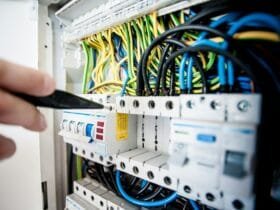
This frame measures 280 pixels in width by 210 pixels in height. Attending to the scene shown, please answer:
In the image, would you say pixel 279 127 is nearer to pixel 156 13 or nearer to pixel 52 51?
pixel 156 13

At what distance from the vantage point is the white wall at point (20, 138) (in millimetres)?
1045

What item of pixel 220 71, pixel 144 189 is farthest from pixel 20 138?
pixel 220 71

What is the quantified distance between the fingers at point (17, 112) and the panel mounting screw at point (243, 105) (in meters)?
0.50

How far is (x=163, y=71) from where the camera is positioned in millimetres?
696

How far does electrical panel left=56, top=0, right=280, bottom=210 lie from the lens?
0.48m

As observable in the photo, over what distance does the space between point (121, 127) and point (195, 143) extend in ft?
1.39

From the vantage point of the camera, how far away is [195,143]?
0.52 metres

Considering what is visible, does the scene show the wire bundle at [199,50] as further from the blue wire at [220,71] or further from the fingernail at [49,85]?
the fingernail at [49,85]

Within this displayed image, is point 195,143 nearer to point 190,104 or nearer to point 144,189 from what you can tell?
point 190,104

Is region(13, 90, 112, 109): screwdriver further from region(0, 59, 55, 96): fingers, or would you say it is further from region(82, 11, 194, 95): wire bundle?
region(82, 11, 194, 95): wire bundle

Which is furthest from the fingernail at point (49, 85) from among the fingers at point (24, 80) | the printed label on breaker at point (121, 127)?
the printed label on breaker at point (121, 127)

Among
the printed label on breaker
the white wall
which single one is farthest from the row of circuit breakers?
the white wall

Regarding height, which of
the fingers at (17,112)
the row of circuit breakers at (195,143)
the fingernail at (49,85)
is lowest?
the row of circuit breakers at (195,143)

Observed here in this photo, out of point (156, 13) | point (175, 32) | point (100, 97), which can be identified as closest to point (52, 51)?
point (100, 97)
